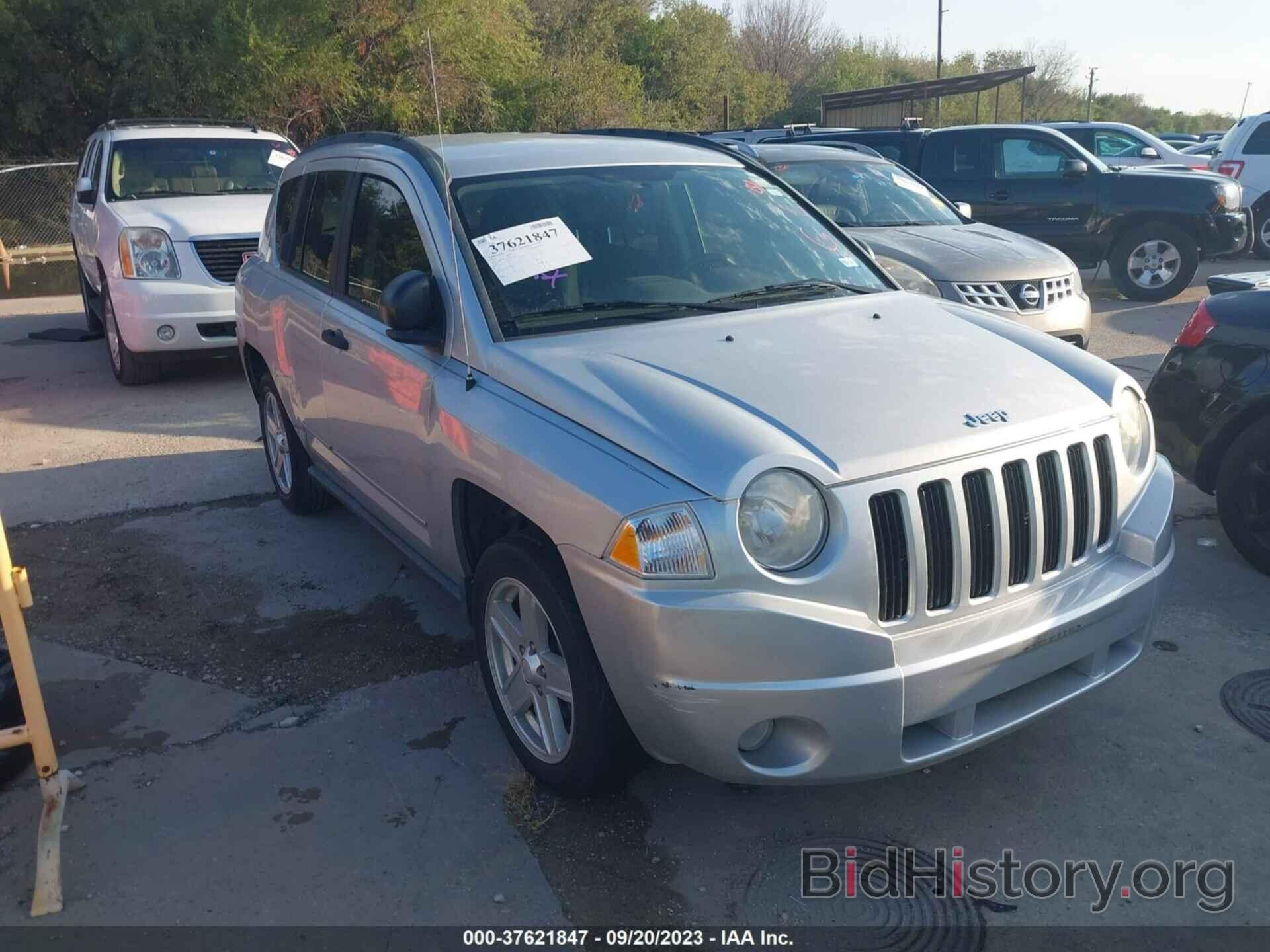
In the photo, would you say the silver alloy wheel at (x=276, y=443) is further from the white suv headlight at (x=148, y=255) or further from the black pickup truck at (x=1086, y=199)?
the black pickup truck at (x=1086, y=199)

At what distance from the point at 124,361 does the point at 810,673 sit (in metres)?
8.01

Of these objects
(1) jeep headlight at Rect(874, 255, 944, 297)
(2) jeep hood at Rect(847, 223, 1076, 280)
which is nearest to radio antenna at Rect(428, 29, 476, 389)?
(1) jeep headlight at Rect(874, 255, 944, 297)

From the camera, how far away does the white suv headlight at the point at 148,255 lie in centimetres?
857

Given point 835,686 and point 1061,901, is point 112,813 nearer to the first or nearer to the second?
point 835,686

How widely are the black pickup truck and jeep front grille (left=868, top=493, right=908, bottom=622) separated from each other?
10.3 metres

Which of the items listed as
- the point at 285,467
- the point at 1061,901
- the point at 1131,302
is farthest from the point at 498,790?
the point at 1131,302

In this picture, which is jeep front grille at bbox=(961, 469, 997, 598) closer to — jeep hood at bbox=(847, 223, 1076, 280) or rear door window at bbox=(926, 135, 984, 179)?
jeep hood at bbox=(847, 223, 1076, 280)

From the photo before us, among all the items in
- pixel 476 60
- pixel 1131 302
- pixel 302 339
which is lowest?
pixel 1131 302

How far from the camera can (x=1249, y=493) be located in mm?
4738

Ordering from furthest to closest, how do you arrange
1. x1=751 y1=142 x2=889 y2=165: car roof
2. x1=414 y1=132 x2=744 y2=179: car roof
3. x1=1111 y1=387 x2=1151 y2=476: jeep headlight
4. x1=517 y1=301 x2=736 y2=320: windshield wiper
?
x1=751 y1=142 x2=889 y2=165: car roof, x1=414 y1=132 x2=744 y2=179: car roof, x1=517 y1=301 x2=736 y2=320: windshield wiper, x1=1111 y1=387 x2=1151 y2=476: jeep headlight

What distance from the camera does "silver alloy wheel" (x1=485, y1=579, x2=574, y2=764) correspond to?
3.21 m

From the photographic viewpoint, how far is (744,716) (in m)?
2.67

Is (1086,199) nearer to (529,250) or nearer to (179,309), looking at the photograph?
(179,309)

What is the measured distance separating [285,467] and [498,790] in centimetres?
308
